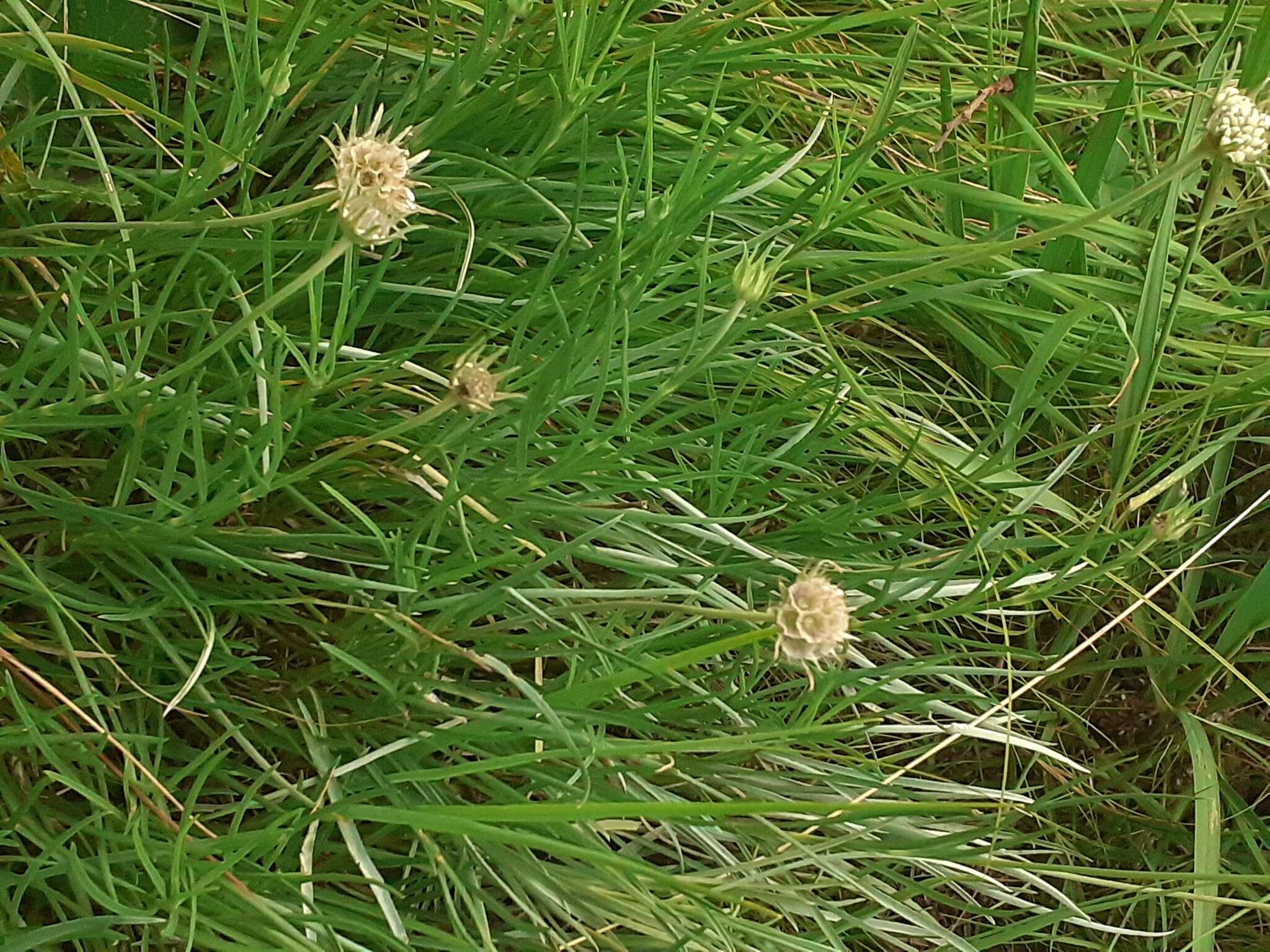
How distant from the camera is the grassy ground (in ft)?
1.70

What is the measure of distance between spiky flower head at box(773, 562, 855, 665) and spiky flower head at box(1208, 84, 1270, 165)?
0.83 feet

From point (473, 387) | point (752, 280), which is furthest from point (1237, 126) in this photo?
point (473, 387)

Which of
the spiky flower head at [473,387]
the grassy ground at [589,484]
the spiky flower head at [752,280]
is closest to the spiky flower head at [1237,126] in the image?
the grassy ground at [589,484]

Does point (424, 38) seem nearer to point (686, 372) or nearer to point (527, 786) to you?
point (686, 372)

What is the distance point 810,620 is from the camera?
37cm

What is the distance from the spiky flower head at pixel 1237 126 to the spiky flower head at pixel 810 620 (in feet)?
0.83

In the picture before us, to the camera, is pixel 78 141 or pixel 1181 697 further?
pixel 1181 697

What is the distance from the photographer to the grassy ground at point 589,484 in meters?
0.52

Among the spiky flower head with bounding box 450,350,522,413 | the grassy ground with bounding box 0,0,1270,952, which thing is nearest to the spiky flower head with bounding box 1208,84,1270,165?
the grassy ground with bounding box 0,0,1270,952

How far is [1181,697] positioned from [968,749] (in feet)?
0.62

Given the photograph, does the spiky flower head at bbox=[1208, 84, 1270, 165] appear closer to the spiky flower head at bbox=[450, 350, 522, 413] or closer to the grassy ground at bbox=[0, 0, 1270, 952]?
the grassy ground at bbox=[0, 0, 1270, 952]

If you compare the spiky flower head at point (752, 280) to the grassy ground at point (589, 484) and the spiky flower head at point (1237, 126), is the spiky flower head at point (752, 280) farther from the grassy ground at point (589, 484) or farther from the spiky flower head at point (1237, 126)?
the spiky flower head at point (1237, 126)

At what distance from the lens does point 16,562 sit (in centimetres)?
53

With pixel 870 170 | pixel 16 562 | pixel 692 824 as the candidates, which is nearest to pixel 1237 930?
pixel 692 824
